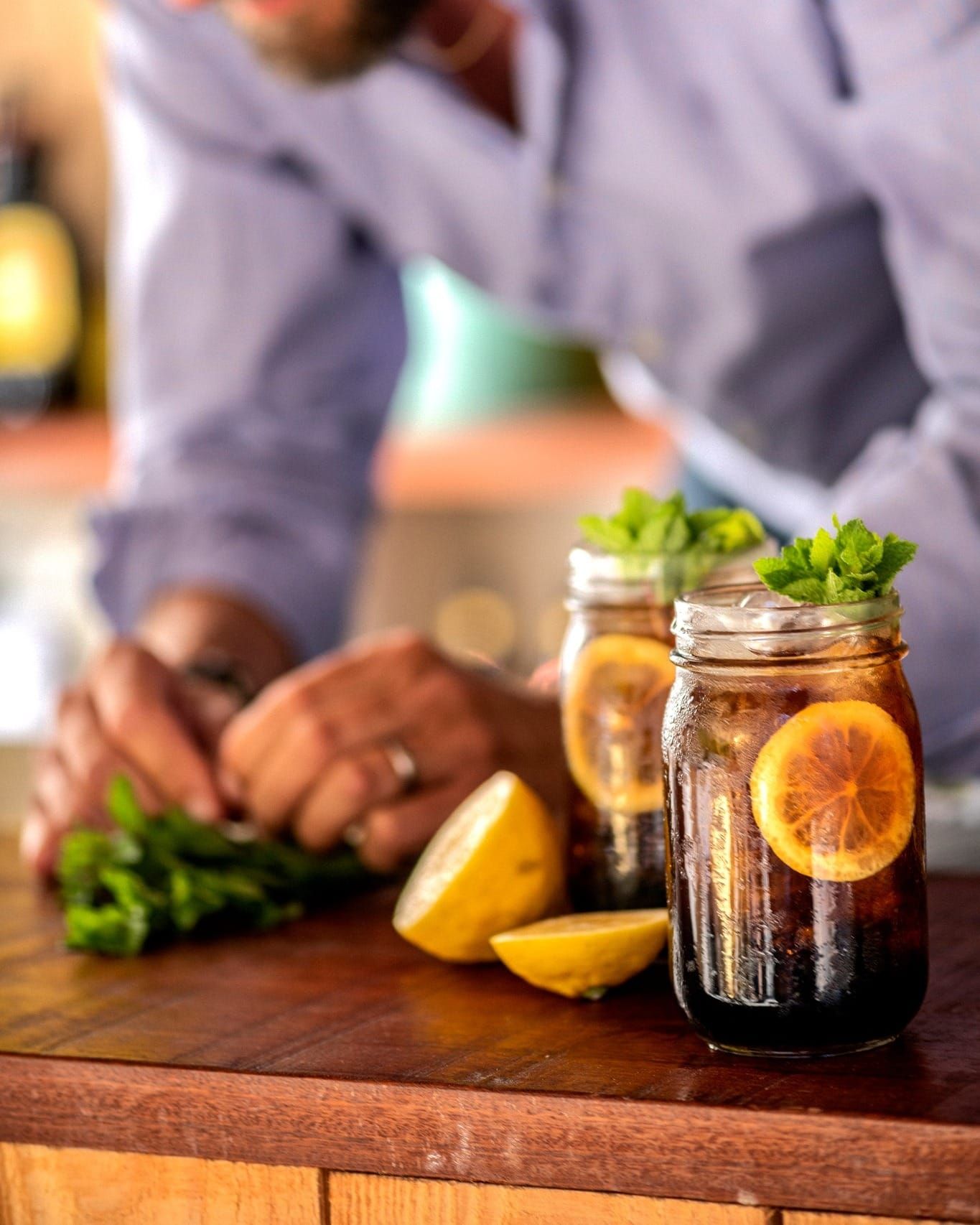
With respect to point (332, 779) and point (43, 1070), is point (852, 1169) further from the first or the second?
point (332, 779)

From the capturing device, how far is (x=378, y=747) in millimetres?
999

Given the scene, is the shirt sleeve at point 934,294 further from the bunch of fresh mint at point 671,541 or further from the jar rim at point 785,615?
the jar rim at point 785,615

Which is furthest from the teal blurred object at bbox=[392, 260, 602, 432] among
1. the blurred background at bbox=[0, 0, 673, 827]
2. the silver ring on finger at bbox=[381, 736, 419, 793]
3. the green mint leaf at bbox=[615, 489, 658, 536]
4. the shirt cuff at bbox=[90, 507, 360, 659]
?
the green mint leaf at bbox=[615, 489, 658, 536]

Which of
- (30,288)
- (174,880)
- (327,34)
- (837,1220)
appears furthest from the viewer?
(30,288)

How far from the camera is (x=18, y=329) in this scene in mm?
3033

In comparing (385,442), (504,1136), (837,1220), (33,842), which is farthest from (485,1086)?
(385,442)

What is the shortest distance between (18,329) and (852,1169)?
9.05ft

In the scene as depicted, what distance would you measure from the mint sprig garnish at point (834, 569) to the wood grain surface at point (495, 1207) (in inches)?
8.4

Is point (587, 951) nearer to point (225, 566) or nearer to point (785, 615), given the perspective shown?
point (785, 615)

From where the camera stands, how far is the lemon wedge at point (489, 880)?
75 cm

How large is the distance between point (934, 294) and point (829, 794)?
579 mm

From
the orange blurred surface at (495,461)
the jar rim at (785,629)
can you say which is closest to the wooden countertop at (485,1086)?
the jar rim at (785,629)

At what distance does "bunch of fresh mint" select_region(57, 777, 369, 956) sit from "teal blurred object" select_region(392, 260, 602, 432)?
69.7 inches

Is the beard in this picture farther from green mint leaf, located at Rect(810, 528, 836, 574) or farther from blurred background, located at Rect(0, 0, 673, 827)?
blurred background, located at Rect(0, 0, 673, 827)
